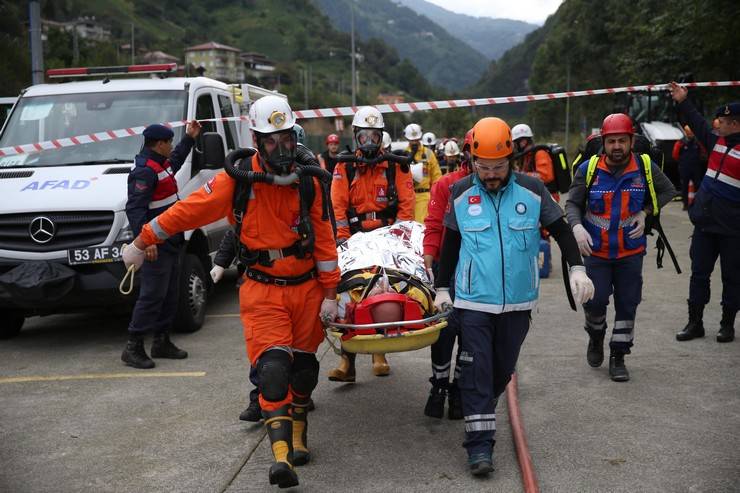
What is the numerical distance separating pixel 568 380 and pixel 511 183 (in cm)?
227

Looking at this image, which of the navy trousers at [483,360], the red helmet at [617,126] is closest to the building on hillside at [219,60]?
the red helmet at [617,126]

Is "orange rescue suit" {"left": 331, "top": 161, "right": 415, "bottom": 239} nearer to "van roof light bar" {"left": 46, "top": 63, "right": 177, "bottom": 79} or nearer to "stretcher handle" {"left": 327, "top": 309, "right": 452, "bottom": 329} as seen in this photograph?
"stretcher handle" {"left": 327, "top": 309, "right": 452, "bottom": 329}

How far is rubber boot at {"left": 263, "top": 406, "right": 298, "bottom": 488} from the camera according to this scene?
3984 mm

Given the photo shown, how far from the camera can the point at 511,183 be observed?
452 centimetres

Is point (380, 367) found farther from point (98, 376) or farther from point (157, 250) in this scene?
point (98, 376)

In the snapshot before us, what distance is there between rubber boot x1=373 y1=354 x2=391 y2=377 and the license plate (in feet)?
8.57

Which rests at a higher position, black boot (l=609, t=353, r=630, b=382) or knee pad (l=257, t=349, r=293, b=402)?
knee pad (l=257, t=349, r=293, b=402)

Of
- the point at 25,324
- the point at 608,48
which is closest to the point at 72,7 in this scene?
the point at 608,48

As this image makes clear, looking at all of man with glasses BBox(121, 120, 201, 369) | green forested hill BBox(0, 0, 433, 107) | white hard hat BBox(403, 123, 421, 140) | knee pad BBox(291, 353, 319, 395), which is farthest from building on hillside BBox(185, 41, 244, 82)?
knee pad BBox(291, 353, 319, 395)

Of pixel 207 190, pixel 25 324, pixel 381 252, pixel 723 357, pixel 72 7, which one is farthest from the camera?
pixel 72 7

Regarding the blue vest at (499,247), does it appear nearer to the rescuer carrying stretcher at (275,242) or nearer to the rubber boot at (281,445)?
the rescuer carrying stretcher at (275,242)

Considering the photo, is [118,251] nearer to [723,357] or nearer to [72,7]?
[723,357]

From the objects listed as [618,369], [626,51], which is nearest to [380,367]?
[618,369]

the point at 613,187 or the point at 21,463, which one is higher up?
the point at 613,187
